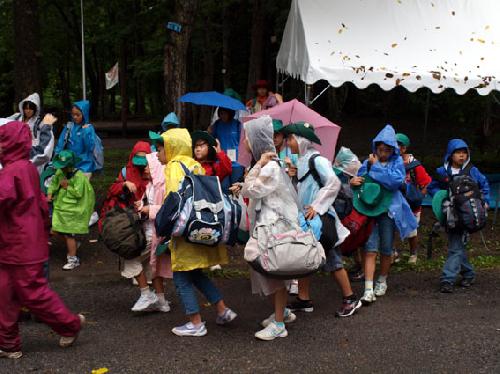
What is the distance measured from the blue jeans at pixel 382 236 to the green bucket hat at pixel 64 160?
135 inches

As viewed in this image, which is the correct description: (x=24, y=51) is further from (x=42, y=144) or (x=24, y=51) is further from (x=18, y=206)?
(x=18, y=206)

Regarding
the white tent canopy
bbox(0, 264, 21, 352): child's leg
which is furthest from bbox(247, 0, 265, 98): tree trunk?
bbox(0, 264, 21, 352): child's leg

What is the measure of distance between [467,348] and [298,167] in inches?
77.3

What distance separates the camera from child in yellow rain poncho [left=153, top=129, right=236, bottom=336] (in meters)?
5.19

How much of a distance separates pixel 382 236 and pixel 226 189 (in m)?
1.94

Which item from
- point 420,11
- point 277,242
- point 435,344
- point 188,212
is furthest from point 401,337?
point 420,11

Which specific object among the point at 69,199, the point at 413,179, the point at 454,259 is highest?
the point at 413,179

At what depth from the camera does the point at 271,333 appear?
524 centimetres

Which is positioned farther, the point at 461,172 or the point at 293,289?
the point at 461,172

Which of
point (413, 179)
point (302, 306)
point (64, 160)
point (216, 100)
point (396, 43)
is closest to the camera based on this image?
point (302, 306)

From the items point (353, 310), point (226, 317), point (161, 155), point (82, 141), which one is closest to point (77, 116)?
point (82, 141)

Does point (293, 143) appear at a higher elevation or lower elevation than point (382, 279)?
higher

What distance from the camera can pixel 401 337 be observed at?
5367 mm

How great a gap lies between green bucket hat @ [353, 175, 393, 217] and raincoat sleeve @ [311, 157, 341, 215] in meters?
0.88
